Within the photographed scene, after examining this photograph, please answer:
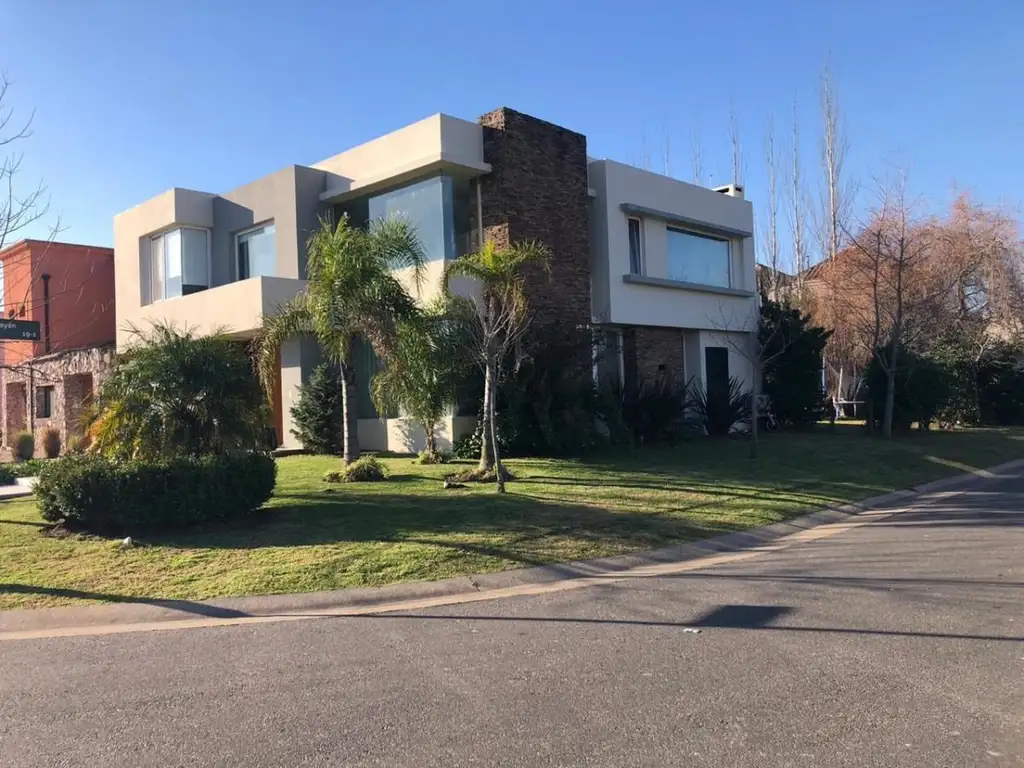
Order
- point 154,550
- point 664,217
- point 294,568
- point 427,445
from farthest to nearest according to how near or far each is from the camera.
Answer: point 664,217
point 427,445
point 154,550
point 294,568

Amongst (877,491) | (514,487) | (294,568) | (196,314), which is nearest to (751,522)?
(514,487)

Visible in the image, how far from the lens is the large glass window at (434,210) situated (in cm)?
1752

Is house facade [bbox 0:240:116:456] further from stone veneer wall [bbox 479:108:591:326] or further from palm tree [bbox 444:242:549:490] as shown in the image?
palm tree [bbox 444:242:549:490]

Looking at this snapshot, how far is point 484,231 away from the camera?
18031mm

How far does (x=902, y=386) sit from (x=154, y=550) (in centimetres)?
2106

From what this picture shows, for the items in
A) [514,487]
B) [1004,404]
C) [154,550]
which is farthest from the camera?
[1004,404]

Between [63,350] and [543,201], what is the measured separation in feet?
53.2

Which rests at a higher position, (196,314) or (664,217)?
(664,217)

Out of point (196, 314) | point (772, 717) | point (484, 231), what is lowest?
point (772, 717)

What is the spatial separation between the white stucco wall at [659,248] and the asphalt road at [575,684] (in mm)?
13500

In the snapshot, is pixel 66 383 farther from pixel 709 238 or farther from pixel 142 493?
pixel 709 238

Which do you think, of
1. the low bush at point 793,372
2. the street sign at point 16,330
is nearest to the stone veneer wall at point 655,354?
the low bush at point 793,372

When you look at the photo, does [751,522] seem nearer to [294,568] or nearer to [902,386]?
[294,568]

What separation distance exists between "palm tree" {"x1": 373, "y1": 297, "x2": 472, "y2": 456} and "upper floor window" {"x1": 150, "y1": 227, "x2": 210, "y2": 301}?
971 cm
